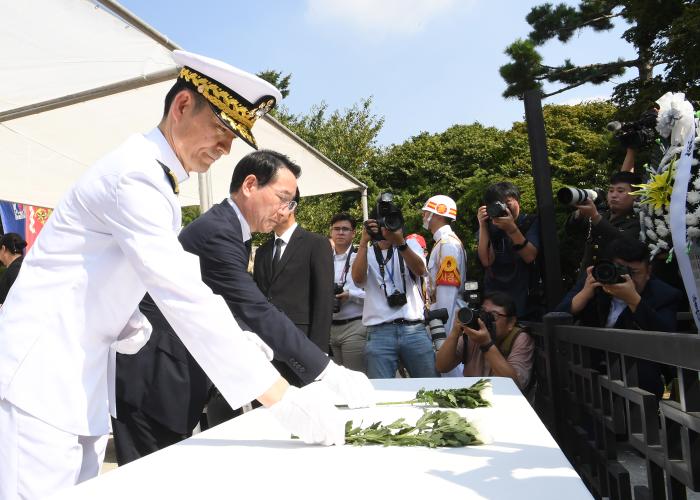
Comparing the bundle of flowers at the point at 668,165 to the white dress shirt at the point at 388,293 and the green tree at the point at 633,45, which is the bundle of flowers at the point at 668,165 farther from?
the green tree at the point at 633,45

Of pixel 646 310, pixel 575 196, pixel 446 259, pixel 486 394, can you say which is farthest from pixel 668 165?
pixel 446 259

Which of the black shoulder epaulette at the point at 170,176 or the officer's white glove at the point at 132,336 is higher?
the black shoulder epaulette at the point at 170,176

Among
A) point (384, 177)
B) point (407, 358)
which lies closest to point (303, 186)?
point (407, 358)

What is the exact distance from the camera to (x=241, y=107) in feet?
5.77

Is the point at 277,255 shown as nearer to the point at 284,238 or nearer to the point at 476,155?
the point at 284,238

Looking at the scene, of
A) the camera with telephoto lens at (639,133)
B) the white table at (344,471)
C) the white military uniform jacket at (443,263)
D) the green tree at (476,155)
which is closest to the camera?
the white table at (344,471)

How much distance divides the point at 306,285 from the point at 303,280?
3 centimetres

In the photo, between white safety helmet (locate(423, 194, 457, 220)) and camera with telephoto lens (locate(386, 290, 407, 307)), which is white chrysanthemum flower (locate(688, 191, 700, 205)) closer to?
camera with telephoto lens (locate(386, 290, 407, 307))

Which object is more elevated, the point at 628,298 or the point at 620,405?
the point at 628,298

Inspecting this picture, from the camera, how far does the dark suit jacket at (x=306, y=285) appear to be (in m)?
3.75

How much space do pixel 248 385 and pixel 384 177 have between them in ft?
67.1

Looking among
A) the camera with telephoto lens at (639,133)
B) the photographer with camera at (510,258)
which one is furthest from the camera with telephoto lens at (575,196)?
A: the photographer with camera at (510,258)

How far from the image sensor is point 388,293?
4.48 m

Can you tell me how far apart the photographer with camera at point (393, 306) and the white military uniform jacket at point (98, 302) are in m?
2.86
